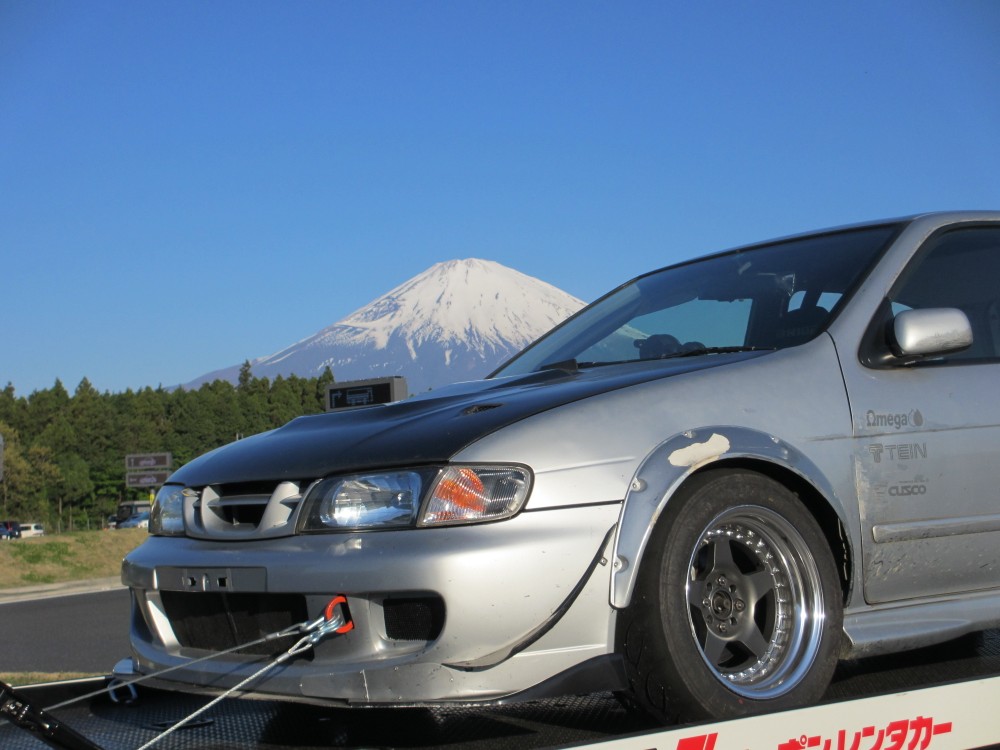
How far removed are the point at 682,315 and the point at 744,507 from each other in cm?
121

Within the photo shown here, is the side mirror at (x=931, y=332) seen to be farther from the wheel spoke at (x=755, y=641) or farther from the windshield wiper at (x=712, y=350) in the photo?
the wheel spoke at (x=755, y=641)

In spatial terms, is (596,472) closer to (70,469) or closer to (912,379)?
(912,379)

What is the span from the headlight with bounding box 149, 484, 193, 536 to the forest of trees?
4123 inches

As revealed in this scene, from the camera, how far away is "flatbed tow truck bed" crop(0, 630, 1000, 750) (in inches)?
85.1

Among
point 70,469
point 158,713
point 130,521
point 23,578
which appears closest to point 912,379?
point 158,713

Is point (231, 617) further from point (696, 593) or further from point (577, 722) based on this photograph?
point (696, 593)

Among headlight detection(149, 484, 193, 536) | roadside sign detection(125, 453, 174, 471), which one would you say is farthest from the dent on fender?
roadside sign detection(125, 453, 174, 471)

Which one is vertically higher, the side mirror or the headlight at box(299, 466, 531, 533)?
the side mirror

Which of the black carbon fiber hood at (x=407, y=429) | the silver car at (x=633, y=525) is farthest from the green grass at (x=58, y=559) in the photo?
the silver car at (x=633, y=525)

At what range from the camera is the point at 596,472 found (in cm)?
249

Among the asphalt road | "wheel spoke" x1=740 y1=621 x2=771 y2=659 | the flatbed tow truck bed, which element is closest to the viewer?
the flatbed tow truck bed

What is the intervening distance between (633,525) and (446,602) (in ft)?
1.59

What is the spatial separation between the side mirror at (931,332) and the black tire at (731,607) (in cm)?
59

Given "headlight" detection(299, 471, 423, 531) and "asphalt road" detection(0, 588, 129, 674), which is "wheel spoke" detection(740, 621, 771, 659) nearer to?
"headlight" detection(299, 471, 423, 531)
